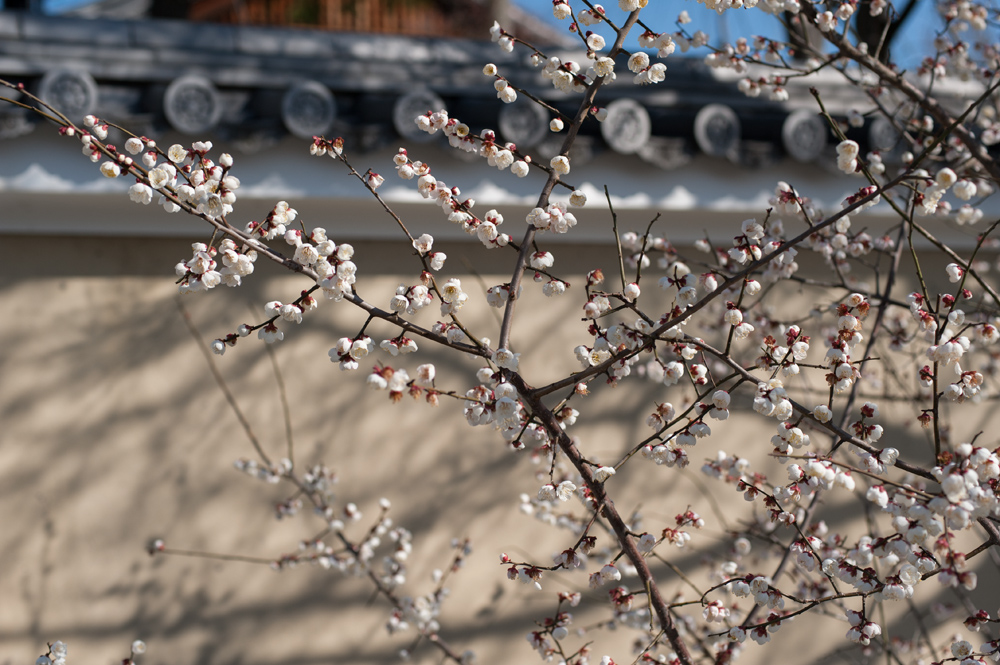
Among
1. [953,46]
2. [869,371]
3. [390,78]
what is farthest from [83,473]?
[953,46]

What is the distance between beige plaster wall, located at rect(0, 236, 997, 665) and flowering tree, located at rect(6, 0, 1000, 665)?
0.07 metres

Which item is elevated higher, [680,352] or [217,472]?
[217,472]

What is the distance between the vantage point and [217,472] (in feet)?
8.57

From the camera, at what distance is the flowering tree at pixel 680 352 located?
4.11ft

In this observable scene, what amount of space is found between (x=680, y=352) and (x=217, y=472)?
184 centimetres

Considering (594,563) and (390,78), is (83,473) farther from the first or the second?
(594,563)

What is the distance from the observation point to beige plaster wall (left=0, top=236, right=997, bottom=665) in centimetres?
246

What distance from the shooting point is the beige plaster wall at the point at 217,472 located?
246 centimetres

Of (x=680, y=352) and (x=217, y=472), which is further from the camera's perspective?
(x=217, y=472)

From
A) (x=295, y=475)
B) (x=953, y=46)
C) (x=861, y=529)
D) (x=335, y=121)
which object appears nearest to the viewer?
(x=335, y=121)

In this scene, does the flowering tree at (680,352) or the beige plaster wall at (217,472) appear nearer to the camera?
the flowering tree at (680,352)

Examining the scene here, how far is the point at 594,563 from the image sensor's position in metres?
2.89

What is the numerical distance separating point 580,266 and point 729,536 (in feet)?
3.70

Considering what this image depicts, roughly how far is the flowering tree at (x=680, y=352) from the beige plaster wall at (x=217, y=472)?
7 centimetres
